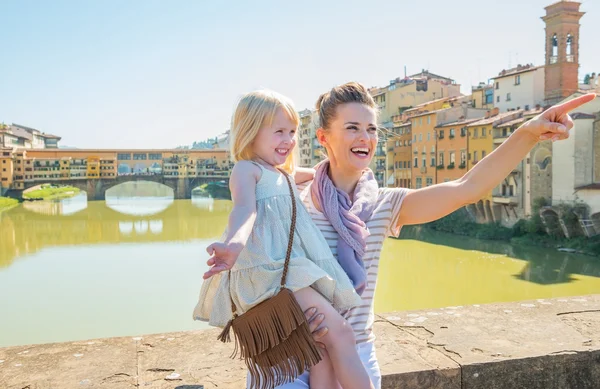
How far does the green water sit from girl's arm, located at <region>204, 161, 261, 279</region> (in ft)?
31.2

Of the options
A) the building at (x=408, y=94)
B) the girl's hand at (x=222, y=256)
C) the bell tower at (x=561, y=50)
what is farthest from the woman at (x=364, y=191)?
the building at (x=408, y=94)

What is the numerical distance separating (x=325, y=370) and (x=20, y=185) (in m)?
47.7

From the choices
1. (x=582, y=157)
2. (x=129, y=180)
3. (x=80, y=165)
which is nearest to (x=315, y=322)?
(x=582, y=157)

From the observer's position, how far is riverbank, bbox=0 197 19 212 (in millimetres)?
38862

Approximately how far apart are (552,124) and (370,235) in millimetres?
513

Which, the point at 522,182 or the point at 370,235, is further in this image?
the point at 522,182

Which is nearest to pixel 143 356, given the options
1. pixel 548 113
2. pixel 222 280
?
pixel 222 280

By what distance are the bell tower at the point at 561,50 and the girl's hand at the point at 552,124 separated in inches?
942

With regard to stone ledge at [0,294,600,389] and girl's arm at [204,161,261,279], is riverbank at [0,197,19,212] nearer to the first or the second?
stone ledge at [0,294,600,389]

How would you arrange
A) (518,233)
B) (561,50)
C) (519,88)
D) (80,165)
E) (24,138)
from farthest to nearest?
(24,138)
(80,165)
(519,88)
(561,50)
(518,233)

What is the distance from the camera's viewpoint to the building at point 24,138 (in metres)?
48.9

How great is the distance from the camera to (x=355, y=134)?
1.39 meters

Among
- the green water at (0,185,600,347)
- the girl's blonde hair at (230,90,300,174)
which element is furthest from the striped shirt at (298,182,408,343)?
the green water at (0,185,600,347)

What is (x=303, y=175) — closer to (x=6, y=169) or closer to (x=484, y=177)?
(x=484, y=177)
